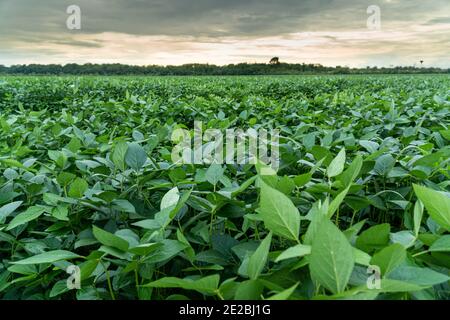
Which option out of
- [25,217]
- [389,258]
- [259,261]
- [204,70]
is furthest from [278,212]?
[204,70]

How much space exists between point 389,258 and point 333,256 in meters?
0.12

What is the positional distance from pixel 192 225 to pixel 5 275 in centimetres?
55

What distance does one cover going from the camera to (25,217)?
3.74 feet

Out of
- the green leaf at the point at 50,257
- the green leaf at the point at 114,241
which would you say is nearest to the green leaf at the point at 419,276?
the green leaf at the point at 114,241

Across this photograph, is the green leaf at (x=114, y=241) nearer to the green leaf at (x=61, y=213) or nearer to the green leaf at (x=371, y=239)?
the green leaf at (x=61, y=213)

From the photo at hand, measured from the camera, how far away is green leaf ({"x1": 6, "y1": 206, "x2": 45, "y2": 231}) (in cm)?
112

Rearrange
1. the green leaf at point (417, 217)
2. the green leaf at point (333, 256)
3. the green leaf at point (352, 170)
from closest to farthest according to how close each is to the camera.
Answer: the green leaf at point (333, 256) → the green leaf at point (417, 217) → the green leaf at point (352, 170)

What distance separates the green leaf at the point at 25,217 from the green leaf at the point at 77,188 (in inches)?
3.7

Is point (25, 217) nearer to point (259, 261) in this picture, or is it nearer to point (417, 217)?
point (259, 261)

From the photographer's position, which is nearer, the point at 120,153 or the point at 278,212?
the point at 278,212

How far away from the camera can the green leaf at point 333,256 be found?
26.3 inches

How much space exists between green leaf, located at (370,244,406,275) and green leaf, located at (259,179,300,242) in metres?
0.15

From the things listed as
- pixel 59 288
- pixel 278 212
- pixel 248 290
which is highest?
pixel 278 212
